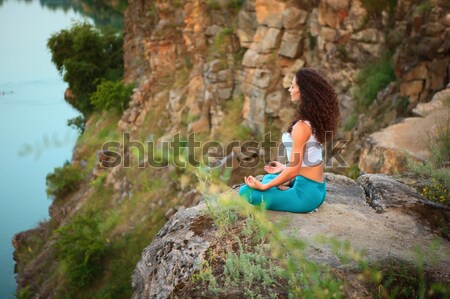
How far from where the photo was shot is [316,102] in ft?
12.8

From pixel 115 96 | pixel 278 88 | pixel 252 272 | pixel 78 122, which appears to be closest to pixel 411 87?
pixel 278 88

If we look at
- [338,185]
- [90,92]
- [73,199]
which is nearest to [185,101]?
[73,199]

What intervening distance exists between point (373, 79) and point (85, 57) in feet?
68.9

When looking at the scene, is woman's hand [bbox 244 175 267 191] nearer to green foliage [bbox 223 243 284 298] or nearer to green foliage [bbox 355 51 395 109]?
green foliage [bbox 223 243 284 298]

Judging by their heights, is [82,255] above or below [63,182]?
above

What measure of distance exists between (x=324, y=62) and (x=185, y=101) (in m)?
7.45

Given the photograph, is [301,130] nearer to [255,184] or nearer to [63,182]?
[255,184]

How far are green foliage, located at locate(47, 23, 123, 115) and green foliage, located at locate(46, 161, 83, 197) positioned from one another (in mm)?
6386

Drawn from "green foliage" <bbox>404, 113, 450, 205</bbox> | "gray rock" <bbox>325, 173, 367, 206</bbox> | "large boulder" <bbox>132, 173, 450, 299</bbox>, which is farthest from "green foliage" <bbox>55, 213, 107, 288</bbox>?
"large boulder" <bbox>132, 173, 450, 299</bbox>

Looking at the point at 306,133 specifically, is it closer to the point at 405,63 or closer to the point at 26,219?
the point at 405,63

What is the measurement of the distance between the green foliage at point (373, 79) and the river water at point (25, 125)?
7581 mm

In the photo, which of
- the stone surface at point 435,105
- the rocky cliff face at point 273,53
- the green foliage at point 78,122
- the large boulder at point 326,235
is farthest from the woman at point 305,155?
the green foliage at point 78,122

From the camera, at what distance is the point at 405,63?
954cm

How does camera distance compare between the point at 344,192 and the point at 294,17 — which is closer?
the point at 344,192
